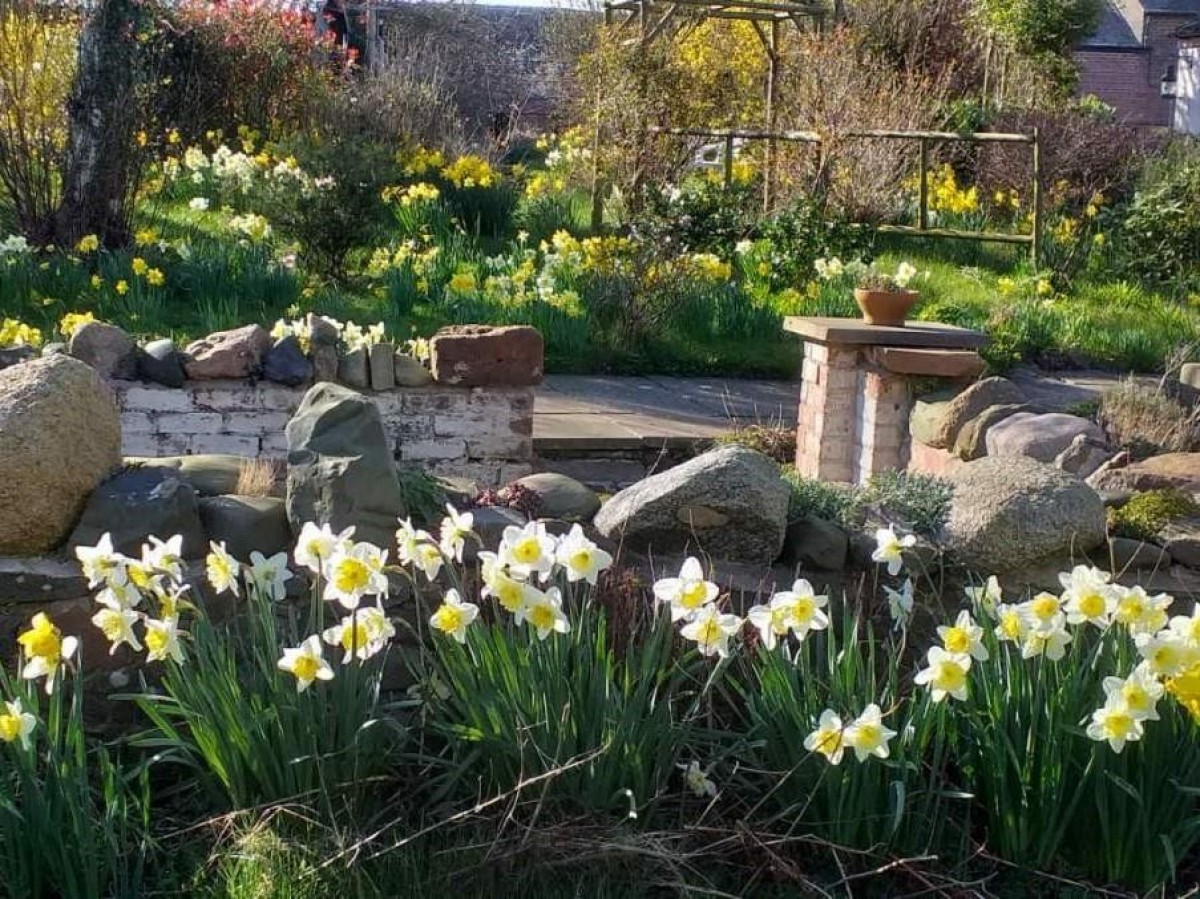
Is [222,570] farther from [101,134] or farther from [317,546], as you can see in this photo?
[101,134]

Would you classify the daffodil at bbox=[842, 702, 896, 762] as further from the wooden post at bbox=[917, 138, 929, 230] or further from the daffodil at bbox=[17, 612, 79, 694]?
the wooden post at bbox=[917, 138, 929, 230]

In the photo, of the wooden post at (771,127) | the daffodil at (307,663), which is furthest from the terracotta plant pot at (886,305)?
the wooden post at (771,127)

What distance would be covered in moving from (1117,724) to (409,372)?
411 cm

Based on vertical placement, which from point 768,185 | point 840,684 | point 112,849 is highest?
point 768,185

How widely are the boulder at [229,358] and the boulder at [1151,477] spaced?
320cm

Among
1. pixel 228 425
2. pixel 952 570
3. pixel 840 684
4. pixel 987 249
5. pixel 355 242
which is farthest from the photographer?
pixel 987 249

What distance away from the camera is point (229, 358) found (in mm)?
6391

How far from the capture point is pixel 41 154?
1019 cm

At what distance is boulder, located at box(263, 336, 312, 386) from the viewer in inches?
253

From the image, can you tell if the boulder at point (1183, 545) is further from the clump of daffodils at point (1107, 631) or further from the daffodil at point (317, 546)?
the daffodil at point (317, 546)

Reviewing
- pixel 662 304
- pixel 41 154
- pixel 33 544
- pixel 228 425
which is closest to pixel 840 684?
pixel 33 544

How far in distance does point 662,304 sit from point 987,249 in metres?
4.31

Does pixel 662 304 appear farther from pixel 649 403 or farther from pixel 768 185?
pixel 768 185

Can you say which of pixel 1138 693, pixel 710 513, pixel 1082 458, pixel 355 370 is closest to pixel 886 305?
pixel 1082 458
